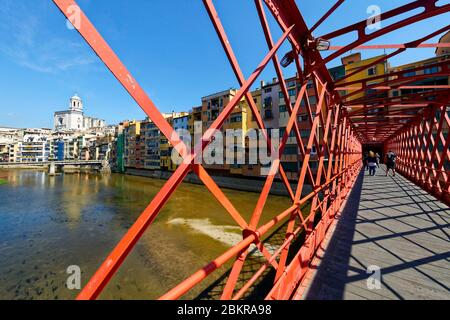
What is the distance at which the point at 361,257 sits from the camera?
12.9ft

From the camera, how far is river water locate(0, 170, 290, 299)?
29.1 ft

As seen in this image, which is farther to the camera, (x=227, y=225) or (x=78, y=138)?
(x=78, y=138)

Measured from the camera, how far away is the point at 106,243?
1354 centimetres

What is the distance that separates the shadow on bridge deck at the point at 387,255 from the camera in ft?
9.99

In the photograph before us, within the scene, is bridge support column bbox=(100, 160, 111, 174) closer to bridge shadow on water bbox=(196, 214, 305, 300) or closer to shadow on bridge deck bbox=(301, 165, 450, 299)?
bridge shadow on water bbox=(196, 214, 305, 300)

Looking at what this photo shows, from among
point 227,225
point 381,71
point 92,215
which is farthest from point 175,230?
point 381,71

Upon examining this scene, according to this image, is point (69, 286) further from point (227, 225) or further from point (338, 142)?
point (338, 142)

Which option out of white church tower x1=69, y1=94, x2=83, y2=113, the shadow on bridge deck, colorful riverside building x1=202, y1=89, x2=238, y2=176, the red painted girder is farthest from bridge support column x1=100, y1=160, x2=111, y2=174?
white church tower x1=69, y1=94, x2=83, y2=113

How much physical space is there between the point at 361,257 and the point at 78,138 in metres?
105

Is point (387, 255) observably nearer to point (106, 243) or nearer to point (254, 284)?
point (254, 284)

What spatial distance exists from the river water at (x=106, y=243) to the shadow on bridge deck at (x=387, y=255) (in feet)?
20.6

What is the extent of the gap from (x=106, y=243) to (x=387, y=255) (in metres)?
15.3

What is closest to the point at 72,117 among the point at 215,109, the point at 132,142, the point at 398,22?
the point at 132,142

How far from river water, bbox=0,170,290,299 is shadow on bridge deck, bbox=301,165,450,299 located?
6268 mm
